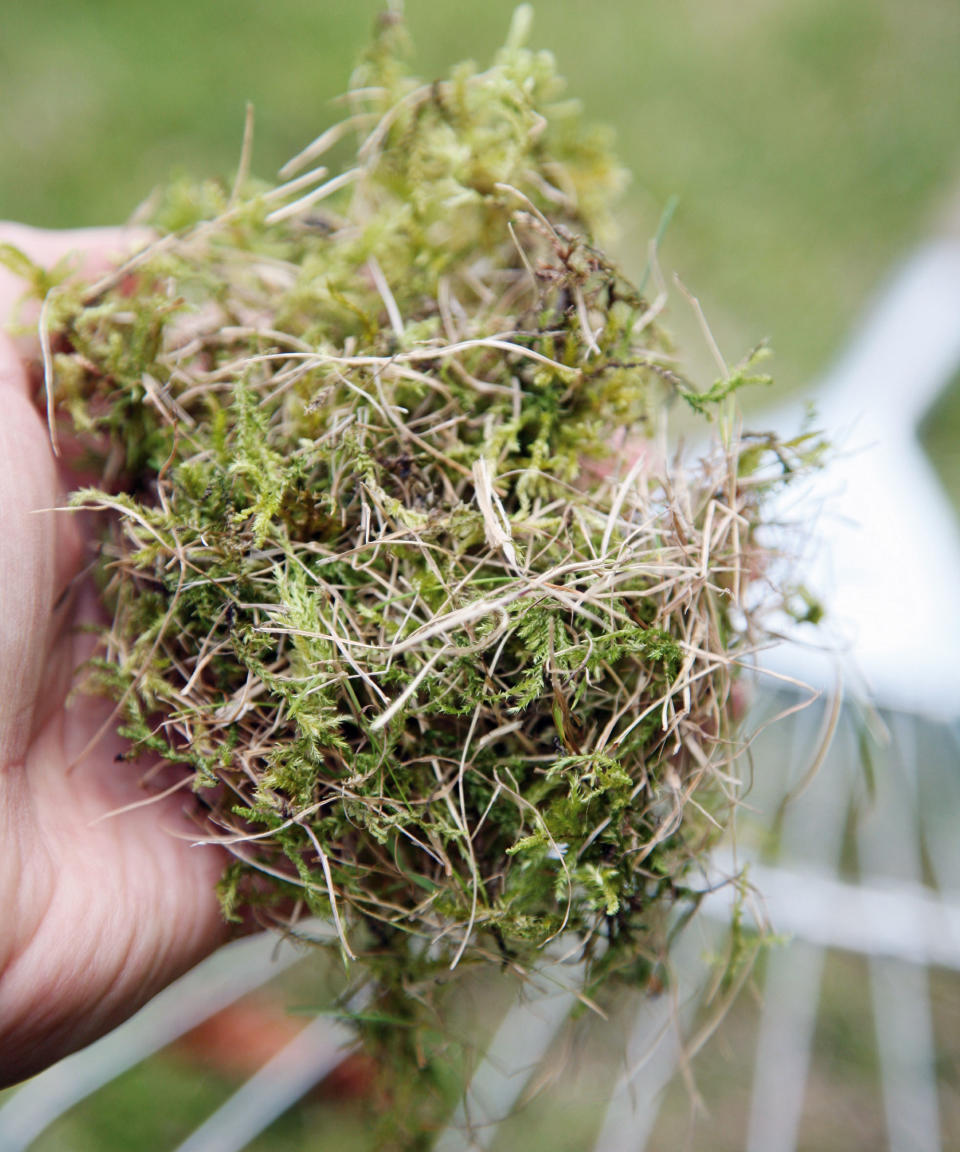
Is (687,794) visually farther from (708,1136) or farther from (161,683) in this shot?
(708,1136)

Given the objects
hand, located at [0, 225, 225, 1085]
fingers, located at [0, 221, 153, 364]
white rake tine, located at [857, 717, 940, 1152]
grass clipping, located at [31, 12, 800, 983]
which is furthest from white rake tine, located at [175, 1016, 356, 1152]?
fingers, located at [0, 221, 153, 364]

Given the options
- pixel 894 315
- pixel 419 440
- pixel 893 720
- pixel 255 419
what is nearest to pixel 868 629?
pixel 893 720

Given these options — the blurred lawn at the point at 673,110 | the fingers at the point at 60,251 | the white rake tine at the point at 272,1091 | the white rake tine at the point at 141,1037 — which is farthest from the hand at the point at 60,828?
the blurred lawn at the point at 673,110

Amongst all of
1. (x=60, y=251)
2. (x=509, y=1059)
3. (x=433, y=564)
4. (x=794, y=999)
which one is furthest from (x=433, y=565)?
(x=794, y=999)

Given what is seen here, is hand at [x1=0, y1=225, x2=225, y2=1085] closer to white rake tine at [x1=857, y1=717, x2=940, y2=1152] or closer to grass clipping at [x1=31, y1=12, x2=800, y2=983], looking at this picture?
grass clipping at [x1=31, y1=12, x2=800, y2=983]

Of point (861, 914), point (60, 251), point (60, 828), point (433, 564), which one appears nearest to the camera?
point (433, 564)

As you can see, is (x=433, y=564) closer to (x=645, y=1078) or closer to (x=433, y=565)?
(x=433, y=565)
